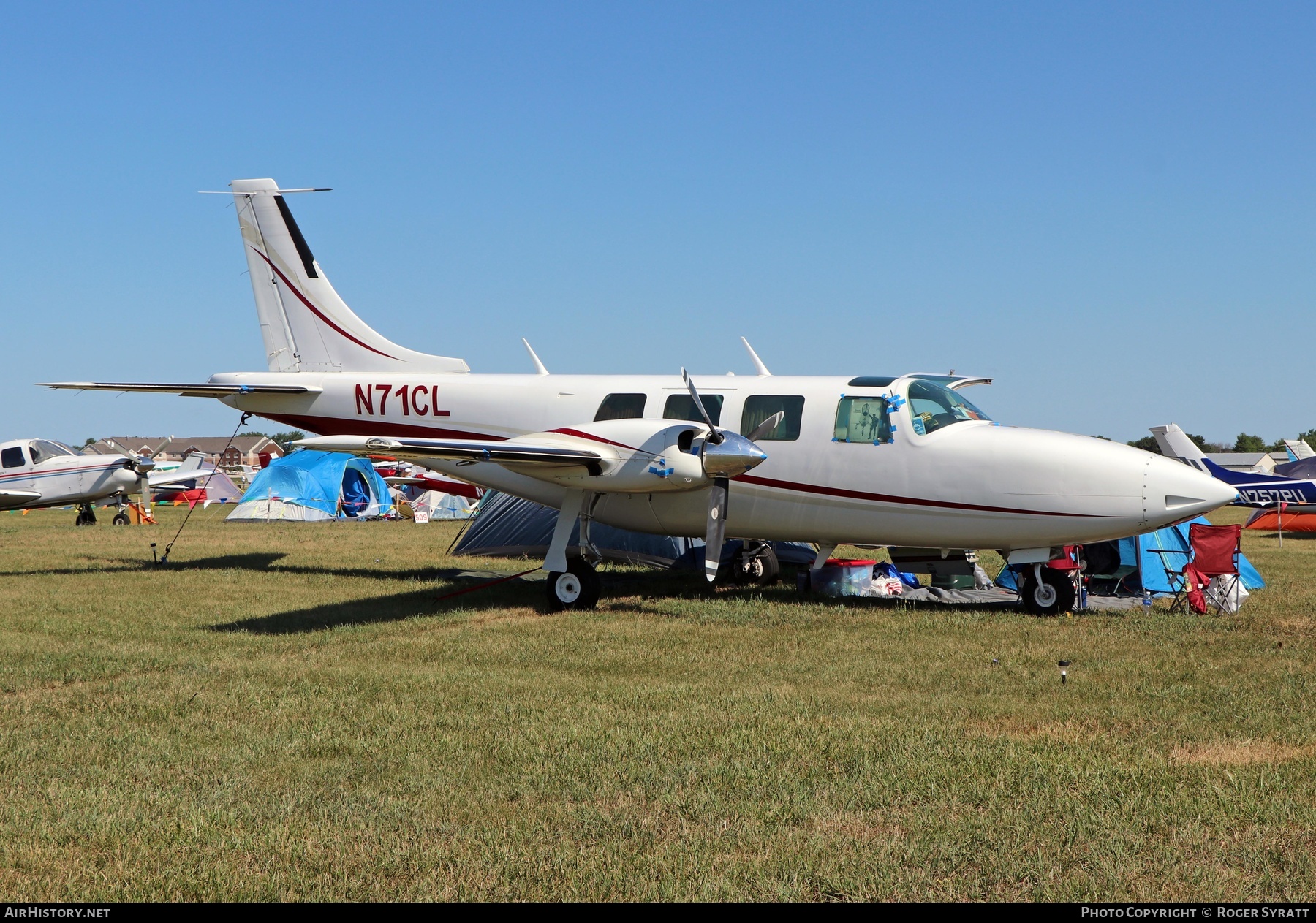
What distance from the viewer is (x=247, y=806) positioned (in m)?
5.84

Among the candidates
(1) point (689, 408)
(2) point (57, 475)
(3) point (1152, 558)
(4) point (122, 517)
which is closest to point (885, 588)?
(1) point (689, 408)

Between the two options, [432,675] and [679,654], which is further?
[679,654]

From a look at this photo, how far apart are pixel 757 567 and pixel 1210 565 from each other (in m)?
6.54

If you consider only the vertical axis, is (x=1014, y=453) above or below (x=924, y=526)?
above

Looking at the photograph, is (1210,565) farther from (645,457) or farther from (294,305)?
(294,305)

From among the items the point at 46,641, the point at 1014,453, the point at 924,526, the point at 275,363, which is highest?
the point at 275,363

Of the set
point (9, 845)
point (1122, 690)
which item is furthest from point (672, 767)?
point (1122, 690)

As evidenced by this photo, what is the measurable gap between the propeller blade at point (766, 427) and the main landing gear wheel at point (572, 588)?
9.06 ft

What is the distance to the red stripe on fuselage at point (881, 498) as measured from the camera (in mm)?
12641

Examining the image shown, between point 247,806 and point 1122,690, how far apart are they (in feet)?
21.8

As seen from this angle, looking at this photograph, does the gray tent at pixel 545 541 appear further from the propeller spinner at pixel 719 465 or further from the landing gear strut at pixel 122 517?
the landing gear strut at pixel 122 517

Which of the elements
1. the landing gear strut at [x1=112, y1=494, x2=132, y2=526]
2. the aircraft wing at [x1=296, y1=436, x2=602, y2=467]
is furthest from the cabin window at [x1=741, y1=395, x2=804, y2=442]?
the landing gear strut at [x1=112, y1=494, x2=132, y2=526]
